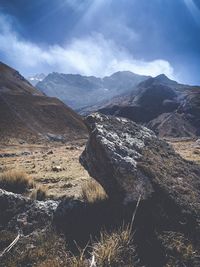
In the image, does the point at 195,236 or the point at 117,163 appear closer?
the point at 195,236

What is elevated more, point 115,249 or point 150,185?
point 150,185

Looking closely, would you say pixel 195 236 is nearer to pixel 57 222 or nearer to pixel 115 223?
pixel 115 223

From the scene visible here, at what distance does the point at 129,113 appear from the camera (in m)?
178

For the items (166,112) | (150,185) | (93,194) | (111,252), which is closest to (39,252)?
(111,252)

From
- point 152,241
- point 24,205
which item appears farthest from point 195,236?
point 24,205

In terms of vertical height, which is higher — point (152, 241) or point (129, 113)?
point (129, 113)

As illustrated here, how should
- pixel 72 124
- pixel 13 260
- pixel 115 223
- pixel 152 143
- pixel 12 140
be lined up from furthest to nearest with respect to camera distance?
pixel 72 124
pixel 12 140
pixel 152 143
pixel 115 223
pixel 13 260

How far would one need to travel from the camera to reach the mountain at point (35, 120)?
6100cm

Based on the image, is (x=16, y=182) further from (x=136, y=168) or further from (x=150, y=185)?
(x=150, y=185)

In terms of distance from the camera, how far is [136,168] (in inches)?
251

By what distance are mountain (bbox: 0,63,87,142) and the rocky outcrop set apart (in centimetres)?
4878

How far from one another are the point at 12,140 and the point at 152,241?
171 feet

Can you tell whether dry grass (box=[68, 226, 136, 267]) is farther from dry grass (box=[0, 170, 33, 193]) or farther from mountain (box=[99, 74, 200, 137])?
mountain (box=[99, 74, 200, 137])

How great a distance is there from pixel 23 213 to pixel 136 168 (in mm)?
2558
